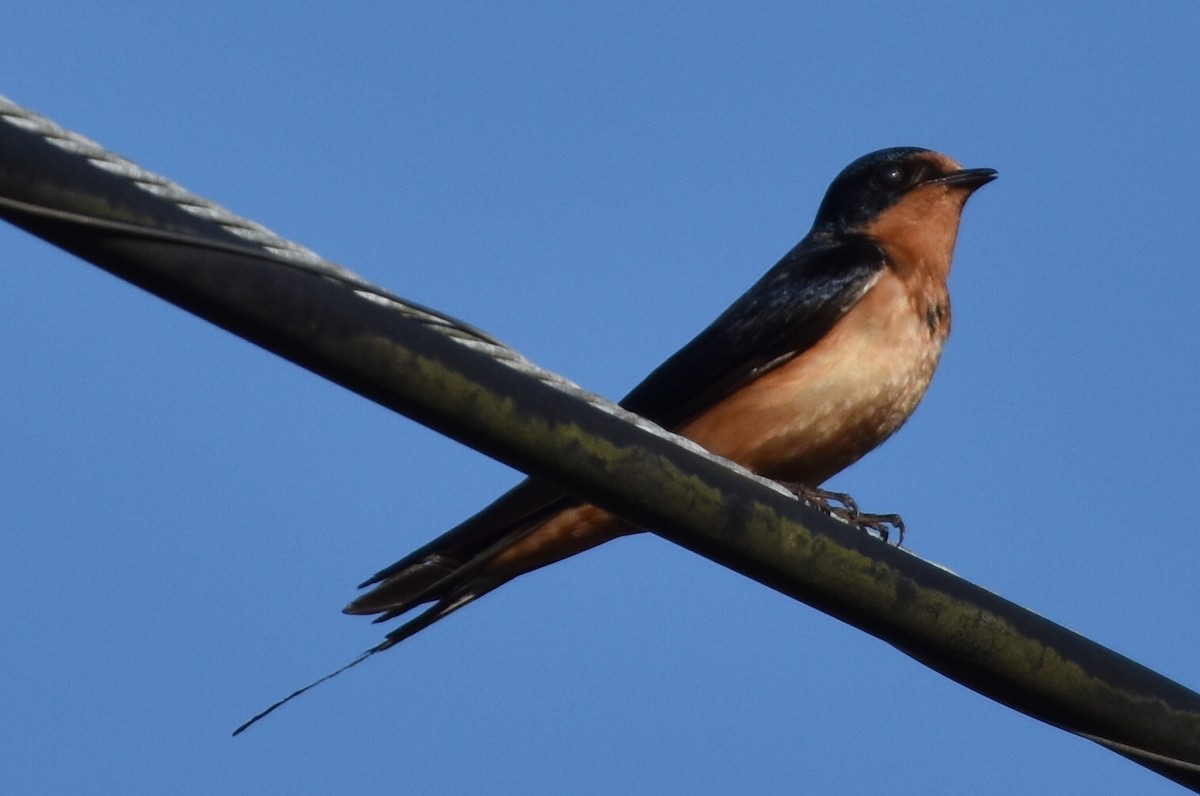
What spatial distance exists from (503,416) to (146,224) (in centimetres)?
60

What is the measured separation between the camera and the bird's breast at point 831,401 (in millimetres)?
5938

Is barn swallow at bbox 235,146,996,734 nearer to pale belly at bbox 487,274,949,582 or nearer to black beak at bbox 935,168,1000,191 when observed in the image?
pale belly at bbox 487,274,949,582

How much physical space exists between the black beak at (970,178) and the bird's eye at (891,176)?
0.53 feet

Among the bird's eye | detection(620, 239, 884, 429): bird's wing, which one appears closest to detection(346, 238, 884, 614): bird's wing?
detection(620, 239, 884, 429): bird's wing

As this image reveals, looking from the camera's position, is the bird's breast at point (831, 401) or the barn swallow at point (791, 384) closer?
the barn swallow at point (791, 384)

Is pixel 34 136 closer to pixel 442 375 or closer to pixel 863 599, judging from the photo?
A: pixel 442 375

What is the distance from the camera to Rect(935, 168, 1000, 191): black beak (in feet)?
23.6

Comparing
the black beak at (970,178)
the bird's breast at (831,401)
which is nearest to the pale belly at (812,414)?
the bird's breast at (831,401)

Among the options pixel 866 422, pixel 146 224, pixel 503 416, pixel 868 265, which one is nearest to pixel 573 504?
pixel 866 422

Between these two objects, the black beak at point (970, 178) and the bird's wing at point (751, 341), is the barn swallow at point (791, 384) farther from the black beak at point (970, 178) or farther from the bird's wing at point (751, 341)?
the black beak at point (970, 178)

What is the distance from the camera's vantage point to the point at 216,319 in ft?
8.18

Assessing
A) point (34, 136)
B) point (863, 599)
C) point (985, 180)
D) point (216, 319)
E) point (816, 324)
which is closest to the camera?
point (34, 136)

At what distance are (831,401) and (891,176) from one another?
1.72m

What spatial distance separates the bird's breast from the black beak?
1153 mm
